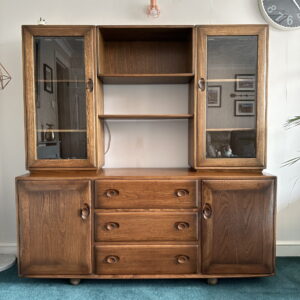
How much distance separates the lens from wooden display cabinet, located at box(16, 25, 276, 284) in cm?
152

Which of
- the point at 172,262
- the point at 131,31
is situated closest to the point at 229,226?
the point at 172,262

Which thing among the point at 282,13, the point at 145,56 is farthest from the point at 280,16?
the point at 145,56

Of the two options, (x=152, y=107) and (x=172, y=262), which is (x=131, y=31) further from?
(x=172, y=262)

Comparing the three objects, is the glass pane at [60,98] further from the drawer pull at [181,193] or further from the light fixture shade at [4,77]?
the drawer pull at [181,193]

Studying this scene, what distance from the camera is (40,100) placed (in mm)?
1614

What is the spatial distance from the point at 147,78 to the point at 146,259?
1.19 m

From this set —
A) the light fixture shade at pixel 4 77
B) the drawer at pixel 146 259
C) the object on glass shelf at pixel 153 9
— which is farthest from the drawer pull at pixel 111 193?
the object on glass shelf at pixel 153 9

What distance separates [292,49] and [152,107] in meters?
1.16

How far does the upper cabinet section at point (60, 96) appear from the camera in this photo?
1574mm

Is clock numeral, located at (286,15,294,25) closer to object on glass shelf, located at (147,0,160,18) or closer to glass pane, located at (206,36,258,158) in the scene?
glass pane, located at (206,36,258,158)

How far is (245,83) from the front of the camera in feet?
5.32

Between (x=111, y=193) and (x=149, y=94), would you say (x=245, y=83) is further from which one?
(x=111, y=193)

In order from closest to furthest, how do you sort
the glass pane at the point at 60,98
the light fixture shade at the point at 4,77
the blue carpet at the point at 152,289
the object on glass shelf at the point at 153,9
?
the blue carpet at the point at 152,289, the glass pane at the point at 60,98, the object on glass shelf at the point at 153,9, the light fixture shade at the point at 4,77

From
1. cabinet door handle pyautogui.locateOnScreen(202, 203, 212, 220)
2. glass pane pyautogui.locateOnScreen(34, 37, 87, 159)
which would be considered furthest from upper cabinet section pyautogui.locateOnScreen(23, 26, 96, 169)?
cabinet door handle pyautogui.locateOnScreen(202, 203, 212, 220)
